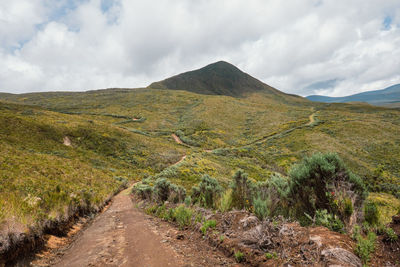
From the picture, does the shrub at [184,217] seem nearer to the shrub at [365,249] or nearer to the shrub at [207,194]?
the shrub at [207,194]

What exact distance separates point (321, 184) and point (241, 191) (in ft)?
8.75

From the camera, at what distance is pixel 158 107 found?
75062 millimetres

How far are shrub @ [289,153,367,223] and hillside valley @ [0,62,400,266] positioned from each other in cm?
33

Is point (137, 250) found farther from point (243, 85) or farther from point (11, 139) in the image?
point (243, 85)

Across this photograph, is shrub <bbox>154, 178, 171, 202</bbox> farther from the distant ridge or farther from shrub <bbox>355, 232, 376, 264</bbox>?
the distant ridge

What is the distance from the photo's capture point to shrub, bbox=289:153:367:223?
14.8 feet

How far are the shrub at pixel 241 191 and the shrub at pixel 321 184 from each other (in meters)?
1.50

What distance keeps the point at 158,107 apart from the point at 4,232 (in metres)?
73.7

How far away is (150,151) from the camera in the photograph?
29578 mm

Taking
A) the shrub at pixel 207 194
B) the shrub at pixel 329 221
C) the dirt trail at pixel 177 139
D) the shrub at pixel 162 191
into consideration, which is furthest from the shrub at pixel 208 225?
the dirt trail at pixel 177 139

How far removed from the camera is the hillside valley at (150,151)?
22.1ft

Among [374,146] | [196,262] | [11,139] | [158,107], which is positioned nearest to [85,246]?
[196,262]

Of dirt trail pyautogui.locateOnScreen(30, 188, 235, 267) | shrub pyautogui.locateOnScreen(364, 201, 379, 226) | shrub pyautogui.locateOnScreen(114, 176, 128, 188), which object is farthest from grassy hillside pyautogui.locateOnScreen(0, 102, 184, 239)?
shrub pyautogui.locateOnScreen(364, 201, 379, 226)

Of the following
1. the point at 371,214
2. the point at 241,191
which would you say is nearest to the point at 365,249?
the point at 371,214
